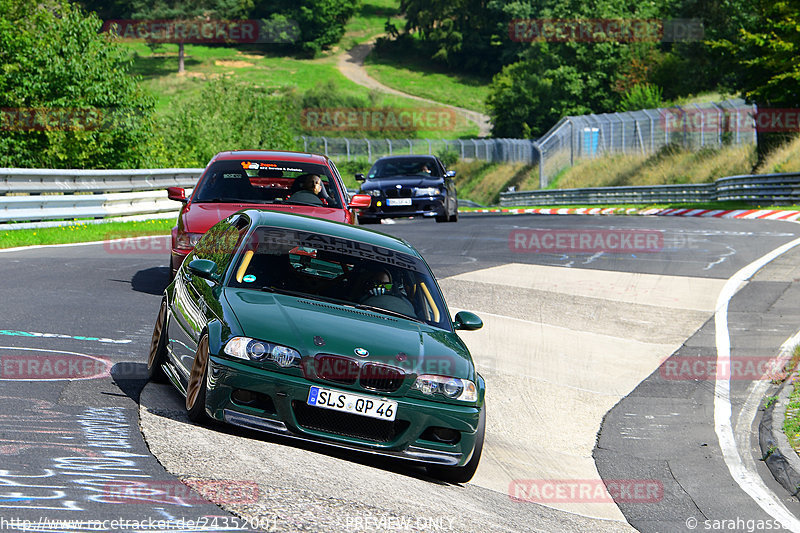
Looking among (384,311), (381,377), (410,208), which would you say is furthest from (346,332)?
(410,208)

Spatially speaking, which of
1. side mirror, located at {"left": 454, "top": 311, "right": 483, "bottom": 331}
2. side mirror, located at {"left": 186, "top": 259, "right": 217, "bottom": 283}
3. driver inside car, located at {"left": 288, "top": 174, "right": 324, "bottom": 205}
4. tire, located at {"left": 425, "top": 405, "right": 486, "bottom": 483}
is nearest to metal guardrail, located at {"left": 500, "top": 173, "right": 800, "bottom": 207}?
driver inside car, located at {"left": 288, "top": 174, "right": 324, "bottom": 205}

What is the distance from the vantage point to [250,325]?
673cm

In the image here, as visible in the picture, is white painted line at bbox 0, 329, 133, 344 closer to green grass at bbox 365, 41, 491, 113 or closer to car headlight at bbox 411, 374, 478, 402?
car headlight at bbox 411, 374, 478, 402

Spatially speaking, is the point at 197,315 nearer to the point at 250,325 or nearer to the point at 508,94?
the point at 250,325

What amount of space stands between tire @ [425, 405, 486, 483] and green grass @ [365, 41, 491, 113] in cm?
12104

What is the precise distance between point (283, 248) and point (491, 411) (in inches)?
122

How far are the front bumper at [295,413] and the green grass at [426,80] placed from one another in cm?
12139

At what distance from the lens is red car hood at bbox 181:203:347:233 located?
1202 centimetres

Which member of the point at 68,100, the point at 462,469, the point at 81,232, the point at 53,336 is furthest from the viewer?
the point at 68,100

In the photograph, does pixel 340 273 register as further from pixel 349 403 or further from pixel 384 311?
pixel 349 403

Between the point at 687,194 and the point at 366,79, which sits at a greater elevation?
the point at 687,194

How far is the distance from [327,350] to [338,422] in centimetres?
45

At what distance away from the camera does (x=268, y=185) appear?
13.4 metres

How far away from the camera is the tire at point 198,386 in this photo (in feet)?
22.0
